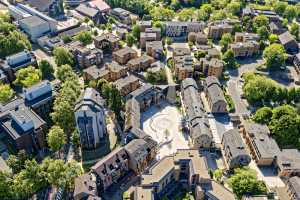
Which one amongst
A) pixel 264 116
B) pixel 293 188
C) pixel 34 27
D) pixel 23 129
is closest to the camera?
pixel 293 188

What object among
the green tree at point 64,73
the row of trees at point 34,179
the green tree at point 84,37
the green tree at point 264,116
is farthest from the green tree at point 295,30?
the row of trees at point 34,179

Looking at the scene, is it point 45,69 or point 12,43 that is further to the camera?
point 12,43

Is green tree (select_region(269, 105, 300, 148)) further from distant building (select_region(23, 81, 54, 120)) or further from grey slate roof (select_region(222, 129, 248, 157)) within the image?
distant building (select_region(23, 81, 54, 120))

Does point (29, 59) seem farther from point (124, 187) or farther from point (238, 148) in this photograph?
point (238, 148)

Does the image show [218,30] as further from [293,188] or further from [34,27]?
[293,188]

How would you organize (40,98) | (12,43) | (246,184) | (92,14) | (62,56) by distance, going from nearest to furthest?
1. (246,184)
2. (40,98)
3. (62,56)
4. (12,43)
5. (92,14)

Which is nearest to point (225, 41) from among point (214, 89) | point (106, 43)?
point (214, 89)
